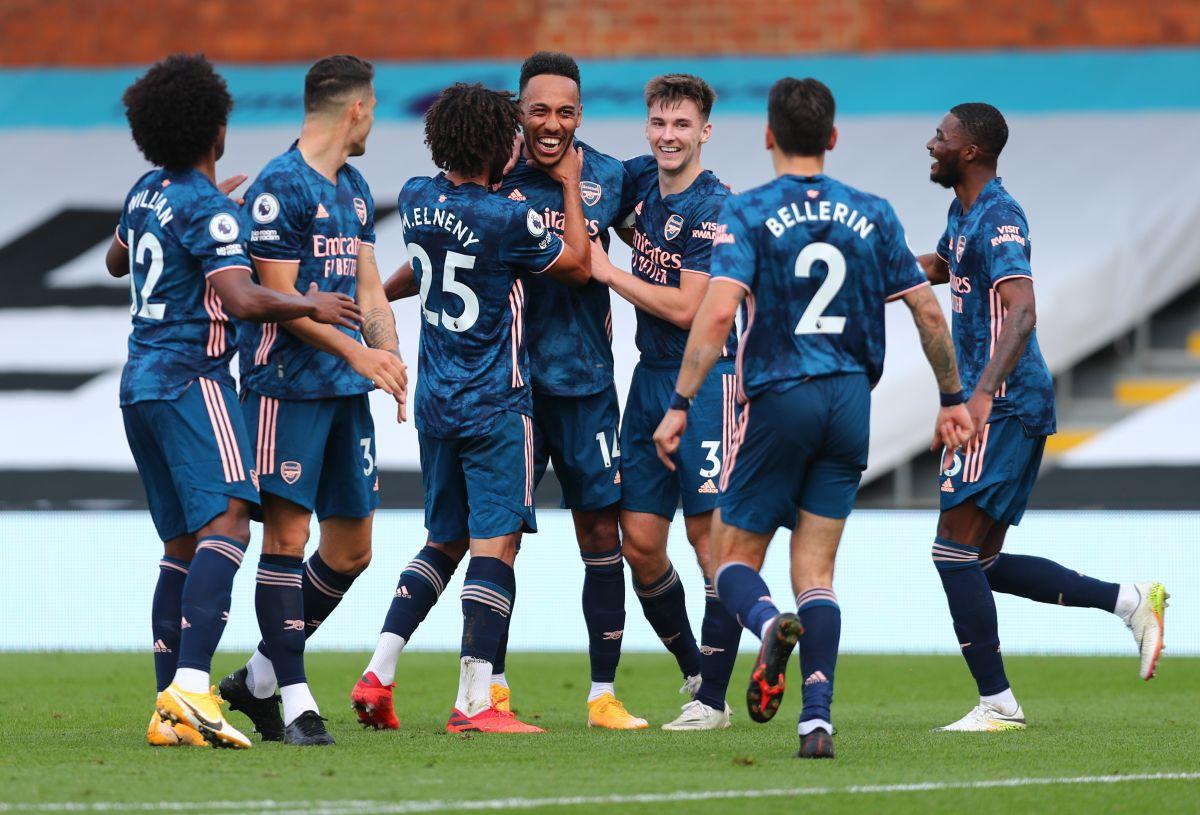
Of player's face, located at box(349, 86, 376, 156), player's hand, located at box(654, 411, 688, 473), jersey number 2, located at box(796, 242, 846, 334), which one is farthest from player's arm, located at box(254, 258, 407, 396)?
jersey number 2, located at box(796, 242, 846, 334)

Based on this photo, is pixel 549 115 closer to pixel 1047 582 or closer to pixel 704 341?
pixel 704 341

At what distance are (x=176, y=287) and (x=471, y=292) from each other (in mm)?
1040

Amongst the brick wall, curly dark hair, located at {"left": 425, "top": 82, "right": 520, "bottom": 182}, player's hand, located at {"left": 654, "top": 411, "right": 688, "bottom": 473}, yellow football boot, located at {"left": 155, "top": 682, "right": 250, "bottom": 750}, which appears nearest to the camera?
player's hand, located at {"left": 654, "top": 411, "right": 688, "bottom": 473}

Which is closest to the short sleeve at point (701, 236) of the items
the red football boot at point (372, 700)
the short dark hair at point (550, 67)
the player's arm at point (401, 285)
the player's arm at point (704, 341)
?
the short dark hair at point (550, 67)

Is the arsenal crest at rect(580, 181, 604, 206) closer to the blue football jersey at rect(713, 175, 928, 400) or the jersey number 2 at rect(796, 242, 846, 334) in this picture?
the blue football jersey at rect(713, 175, 928, 400)

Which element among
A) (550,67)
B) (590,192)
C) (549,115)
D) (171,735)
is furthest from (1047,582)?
(171,735)

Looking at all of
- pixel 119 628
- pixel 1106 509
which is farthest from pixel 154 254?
pixel 1106 509

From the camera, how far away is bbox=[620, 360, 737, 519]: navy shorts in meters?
6.55

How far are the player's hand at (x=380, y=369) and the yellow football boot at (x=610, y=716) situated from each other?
4.88 feet

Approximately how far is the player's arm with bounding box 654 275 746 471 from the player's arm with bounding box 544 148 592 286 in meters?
1.02

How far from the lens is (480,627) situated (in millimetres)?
6195

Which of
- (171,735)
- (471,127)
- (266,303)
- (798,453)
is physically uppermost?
(471,127)

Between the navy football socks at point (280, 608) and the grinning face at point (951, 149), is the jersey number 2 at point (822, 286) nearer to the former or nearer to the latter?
the grinning face at point (951, 149)

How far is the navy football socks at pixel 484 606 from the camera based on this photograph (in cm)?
619
